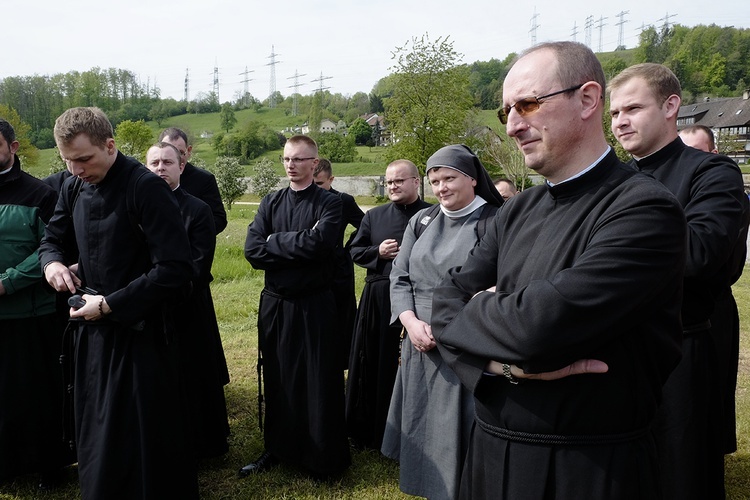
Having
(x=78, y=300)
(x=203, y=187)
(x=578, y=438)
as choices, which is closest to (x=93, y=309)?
(x=78, y=300)

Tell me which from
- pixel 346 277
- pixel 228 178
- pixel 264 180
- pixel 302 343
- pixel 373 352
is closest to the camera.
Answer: pixel 302 343

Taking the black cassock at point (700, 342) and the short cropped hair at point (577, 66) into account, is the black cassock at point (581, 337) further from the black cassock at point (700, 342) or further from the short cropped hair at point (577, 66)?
the black cassock at point (700, 342)

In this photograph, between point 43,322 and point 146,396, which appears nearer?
point 146,396

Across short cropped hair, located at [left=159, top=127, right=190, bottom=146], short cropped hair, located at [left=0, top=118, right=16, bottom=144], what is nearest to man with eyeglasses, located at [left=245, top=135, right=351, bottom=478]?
short cropped hair, located at [left=159, top=127, right=190, bottom=146]

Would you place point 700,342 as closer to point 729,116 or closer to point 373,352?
point 373,352

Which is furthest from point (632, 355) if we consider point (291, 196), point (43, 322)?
point (43, 322)

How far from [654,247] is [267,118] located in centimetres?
12508

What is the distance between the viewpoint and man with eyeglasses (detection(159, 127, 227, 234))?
5.94 m

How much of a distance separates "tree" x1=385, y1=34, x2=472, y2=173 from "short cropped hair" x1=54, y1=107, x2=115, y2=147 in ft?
93.8

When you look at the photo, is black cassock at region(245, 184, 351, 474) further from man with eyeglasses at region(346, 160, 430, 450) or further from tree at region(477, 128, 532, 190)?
tree at region(477, 128, 532, 190)

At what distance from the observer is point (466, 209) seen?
394 centimetres

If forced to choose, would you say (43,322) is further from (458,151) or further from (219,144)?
(219,144)

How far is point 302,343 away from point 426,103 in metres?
30.1

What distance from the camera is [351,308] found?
21.7 feet
